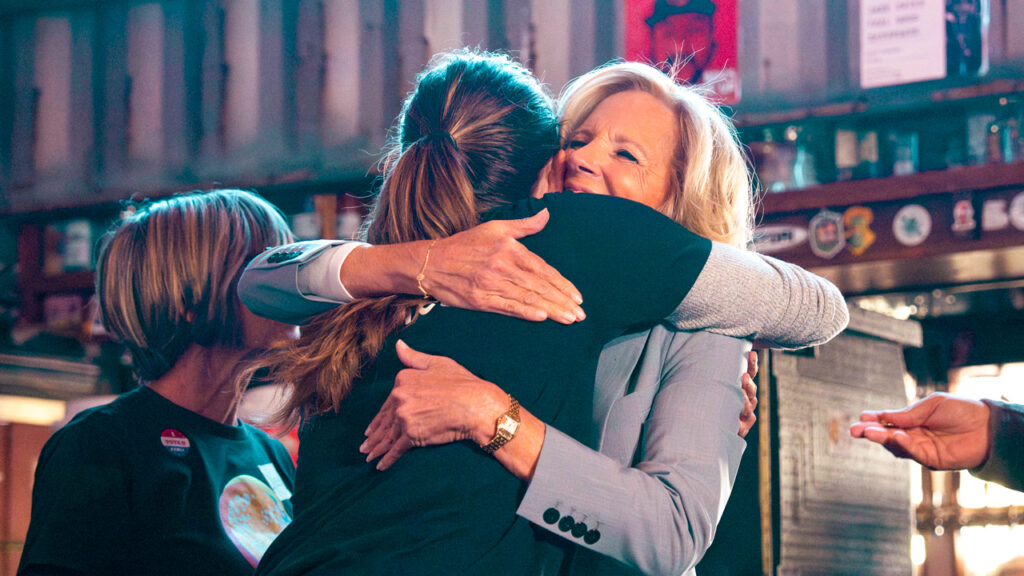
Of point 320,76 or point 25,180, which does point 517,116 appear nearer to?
point 320,76

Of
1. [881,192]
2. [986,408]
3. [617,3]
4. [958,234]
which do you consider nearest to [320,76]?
[617,3]

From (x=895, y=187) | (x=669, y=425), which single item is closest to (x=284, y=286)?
(x=669, y=425)

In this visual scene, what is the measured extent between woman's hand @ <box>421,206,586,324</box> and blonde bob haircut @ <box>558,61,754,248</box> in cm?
46

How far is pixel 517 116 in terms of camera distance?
1.31m

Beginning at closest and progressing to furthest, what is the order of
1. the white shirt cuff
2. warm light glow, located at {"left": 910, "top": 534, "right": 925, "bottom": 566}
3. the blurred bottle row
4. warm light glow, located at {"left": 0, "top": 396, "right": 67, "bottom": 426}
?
the white shirt cuff → the blurred bottle row → warm light glow, located at {"left": 910, "top": 534, "right": 925, "bottom": 566} → warm light glow, located at {"left": 0, "top": 396, "right": 67, "bottom": 426}

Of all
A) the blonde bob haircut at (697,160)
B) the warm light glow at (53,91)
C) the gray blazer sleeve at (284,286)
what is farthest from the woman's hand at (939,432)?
the warm light glow at (53,91)

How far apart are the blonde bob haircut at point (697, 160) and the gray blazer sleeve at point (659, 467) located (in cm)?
34

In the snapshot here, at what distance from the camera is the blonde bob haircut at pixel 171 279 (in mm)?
1732

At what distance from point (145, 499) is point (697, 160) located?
104 centimetres

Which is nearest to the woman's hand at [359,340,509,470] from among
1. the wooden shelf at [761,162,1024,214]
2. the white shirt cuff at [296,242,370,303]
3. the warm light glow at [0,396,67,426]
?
the white shirt cuff at [296,242,370,303]

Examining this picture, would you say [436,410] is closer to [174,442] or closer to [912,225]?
[174,442]

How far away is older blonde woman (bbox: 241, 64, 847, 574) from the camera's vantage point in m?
1.07

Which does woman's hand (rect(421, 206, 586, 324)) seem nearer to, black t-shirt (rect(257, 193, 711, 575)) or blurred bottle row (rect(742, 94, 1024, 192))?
black t-shirt (rect(257, 193, 711, 575))

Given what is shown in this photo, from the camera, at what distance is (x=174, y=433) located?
5.46 feet
